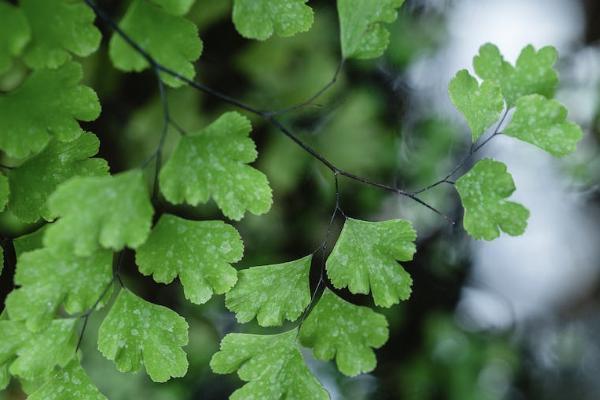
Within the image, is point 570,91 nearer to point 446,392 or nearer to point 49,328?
point 446,392

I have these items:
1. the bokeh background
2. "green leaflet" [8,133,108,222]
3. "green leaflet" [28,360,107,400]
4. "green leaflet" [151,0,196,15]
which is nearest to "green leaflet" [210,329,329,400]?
"green leaflet" [28,360,107,400]

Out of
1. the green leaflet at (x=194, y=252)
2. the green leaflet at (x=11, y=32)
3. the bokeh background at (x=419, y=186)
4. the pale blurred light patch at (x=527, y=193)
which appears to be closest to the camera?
the green leaflet at (x=11, y=32)

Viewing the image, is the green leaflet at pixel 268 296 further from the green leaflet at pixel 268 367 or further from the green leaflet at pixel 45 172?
the green leaflet at pixel 45 172

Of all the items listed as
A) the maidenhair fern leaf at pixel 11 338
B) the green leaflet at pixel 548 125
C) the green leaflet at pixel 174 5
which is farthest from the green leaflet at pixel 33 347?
the green leaflet at pixel 548 125

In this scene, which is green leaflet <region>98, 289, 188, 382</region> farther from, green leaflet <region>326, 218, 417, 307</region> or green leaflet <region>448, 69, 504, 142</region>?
green leaflet <region>448, 69, 504, 142</region>

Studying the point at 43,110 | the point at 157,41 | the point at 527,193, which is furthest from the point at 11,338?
the point at 527,193

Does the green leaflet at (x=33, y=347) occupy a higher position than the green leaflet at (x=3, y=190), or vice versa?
the green leaflet at (x=3, y=190)

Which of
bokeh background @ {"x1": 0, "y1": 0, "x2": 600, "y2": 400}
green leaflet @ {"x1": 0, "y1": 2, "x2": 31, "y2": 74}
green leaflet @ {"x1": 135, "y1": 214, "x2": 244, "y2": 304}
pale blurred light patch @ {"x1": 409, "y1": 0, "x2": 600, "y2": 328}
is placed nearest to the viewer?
green leaflet @ {"x1": 0, "y1": 2, "x2": 31, "y2": 74}
